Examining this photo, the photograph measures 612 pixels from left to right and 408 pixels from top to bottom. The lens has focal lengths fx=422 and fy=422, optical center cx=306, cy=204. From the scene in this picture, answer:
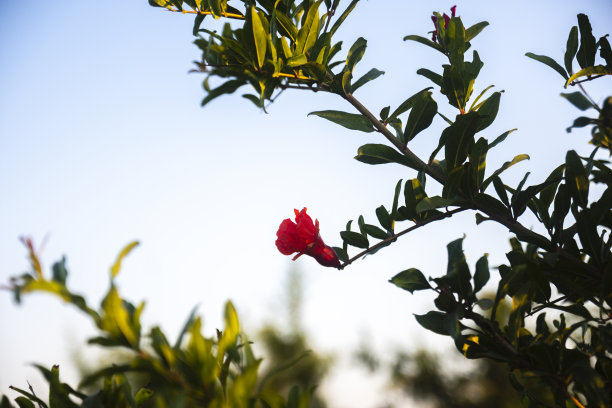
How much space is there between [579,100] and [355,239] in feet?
1.86

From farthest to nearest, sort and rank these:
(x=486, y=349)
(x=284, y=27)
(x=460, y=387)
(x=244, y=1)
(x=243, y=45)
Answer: (x=460, y=387) < (x=244, y=1) < (x=284, y=27) < (x=243, y=45) < (x=486, y=349)

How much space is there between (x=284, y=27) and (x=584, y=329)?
3.25ft

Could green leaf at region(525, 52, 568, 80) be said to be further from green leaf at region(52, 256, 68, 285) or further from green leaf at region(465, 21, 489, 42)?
green leaf at region(52, 256, 68, 285)

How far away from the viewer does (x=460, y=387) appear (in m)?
8.10

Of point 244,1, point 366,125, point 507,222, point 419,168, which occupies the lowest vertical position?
point 507,222

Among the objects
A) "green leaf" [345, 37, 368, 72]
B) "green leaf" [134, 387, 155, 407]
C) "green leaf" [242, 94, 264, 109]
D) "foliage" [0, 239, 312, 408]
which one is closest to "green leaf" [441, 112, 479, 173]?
"green leaf" [345, 37, 368, 72]

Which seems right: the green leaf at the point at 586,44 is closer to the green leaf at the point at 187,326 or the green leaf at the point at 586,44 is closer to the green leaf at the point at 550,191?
the green leaf at the point at 550,191

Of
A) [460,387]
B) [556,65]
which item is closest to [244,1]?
[556,65]

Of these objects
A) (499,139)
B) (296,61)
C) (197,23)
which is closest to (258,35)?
(296,61)

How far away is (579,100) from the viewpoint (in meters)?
0.85

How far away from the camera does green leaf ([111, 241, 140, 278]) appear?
545 mm

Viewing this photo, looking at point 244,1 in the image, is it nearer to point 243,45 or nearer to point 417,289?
point 243,45

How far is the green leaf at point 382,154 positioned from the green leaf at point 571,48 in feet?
1.67

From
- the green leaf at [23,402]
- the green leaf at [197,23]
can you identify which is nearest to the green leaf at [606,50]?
the green leaf at [197,23]
